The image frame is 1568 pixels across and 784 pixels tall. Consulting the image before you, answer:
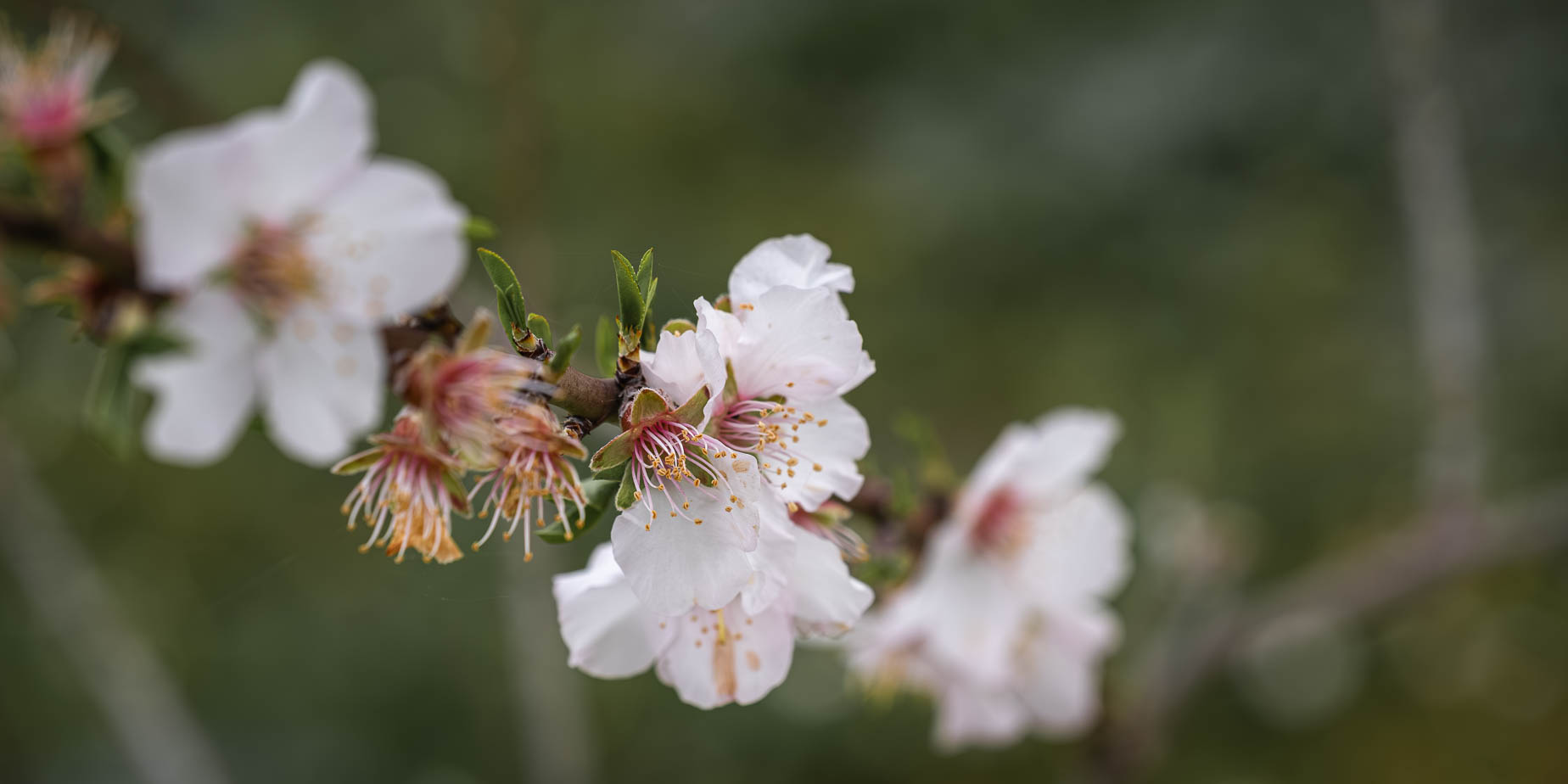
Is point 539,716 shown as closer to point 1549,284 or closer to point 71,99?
point 71,99

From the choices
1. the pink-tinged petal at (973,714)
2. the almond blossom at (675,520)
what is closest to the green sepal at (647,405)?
the almond blossom at (675,520)

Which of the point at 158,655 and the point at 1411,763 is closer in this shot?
the point at 1411,763

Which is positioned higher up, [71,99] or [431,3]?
[431,3]

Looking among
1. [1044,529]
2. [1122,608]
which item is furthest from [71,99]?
[1122,608]

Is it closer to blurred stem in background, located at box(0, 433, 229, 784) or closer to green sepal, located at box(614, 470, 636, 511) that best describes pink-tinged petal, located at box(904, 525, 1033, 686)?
green sepal, located at box(614, 470, 636, 511)

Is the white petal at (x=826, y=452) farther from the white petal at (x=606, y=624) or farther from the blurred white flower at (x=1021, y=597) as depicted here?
the blurred white flower at (x=1021, y=597)
